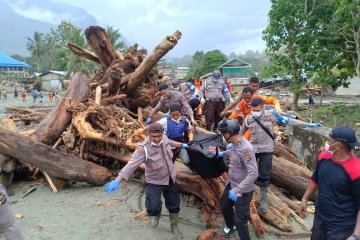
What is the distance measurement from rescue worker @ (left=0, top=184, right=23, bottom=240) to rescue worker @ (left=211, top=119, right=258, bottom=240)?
250 centimetres

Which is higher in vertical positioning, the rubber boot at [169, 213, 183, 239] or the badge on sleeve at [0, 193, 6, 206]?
the badge on sleeve at [0, 193, 6, 206]

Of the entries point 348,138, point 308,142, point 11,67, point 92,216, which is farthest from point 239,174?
point 11,67

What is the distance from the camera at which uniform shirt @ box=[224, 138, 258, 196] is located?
3797mm

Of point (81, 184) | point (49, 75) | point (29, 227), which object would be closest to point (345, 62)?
point (81, 184)

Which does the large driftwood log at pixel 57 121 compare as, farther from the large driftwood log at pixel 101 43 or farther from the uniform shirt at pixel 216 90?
the uniform shirt at pixel 216 90

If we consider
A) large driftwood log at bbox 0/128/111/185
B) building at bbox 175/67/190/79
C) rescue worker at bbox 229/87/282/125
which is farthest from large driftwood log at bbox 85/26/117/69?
building at bbox 175/67/190/79

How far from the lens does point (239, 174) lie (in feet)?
13.1

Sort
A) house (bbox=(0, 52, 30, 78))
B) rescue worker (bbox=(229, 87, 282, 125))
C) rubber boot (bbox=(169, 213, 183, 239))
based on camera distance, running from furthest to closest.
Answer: house (bbox=(0, 52, 30, 78)), rescue worker (bbox=(229, 87, 282, 125)), rubber boot (bbox=(169, 213, 183, 239))

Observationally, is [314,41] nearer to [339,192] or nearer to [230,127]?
[230,127]

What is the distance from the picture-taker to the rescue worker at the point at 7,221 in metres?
3.62

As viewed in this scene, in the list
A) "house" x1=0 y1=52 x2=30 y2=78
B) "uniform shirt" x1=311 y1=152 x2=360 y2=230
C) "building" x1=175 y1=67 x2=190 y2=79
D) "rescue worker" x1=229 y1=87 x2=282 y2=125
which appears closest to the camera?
"uniform shirt" x1=311 y1=152 x2=360 y2=230

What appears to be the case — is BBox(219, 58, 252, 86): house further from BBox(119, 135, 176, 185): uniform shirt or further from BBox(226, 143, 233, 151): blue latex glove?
BBox(119, 135, 176, 185): uniform shirt

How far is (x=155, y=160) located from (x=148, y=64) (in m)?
4.28

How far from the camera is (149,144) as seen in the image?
4309mm
